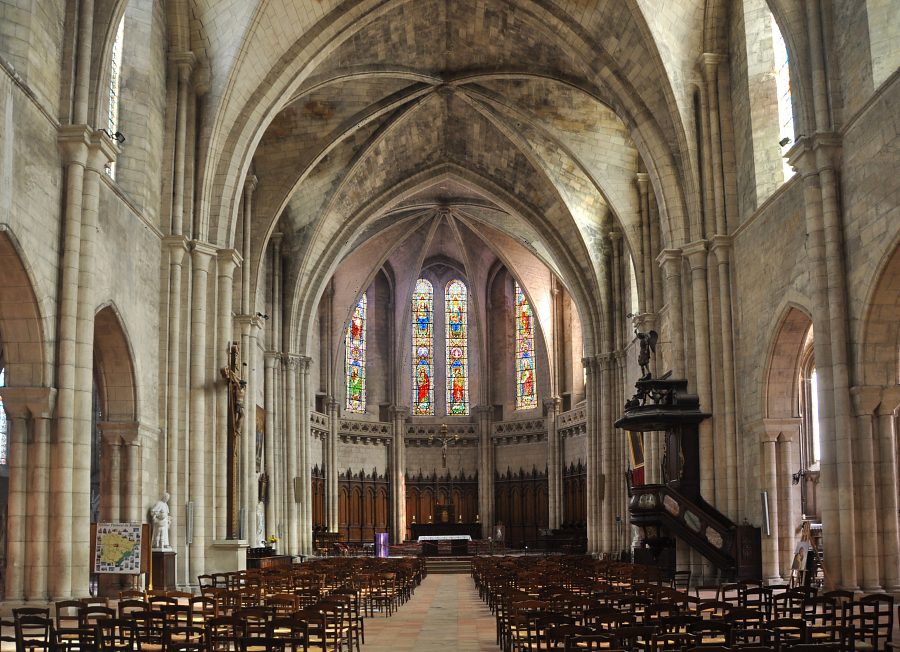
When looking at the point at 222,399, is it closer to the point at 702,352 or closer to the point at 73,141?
the point at 73,141

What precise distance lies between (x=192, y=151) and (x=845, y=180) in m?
15.4

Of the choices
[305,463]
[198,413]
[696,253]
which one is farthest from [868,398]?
[305,463]

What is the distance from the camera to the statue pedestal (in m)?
23.0

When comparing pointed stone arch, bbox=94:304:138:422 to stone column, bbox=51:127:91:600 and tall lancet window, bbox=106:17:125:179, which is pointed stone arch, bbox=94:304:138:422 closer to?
Answer: tall lancet window, bbox=106:17:125:179

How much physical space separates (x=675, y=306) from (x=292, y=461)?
19.1 m

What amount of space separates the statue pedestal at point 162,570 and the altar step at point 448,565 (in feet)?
59.7

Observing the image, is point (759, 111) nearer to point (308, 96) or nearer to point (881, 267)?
point (881, 267)

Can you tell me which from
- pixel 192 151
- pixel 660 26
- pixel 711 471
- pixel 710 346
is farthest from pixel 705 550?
pixel 192 151

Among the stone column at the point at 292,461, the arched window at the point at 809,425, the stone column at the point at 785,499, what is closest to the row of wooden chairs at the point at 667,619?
the stone column at the point at 785,499

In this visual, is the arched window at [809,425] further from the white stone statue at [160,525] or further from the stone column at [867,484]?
the white stone statue at [160,525]

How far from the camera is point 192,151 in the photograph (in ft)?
86.0

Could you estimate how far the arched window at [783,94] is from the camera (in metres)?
23.9

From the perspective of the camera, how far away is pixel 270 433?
129ft

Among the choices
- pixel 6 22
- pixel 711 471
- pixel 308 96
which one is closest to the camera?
pixel 6 22
